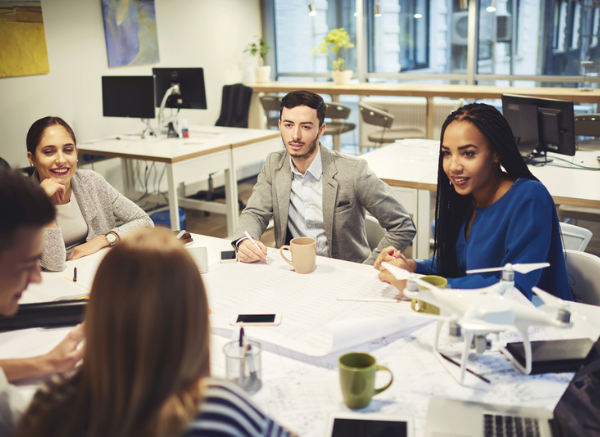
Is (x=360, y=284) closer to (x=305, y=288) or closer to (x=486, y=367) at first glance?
(x=305, y=288)

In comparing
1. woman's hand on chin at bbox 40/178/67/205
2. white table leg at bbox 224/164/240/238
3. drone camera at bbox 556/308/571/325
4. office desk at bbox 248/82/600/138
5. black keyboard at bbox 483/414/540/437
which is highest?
office desk at bbox 248/82/600/138

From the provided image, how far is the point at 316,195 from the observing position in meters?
2.26

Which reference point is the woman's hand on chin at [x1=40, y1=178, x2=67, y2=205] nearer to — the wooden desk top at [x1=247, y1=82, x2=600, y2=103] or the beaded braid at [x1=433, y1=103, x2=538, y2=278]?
the beaded braid at [x1=433, y1=103, x2=538, y2=278]

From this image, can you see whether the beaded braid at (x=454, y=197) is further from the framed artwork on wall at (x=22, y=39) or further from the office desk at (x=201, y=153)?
the framed artwork on wall at (x=22, y=39)

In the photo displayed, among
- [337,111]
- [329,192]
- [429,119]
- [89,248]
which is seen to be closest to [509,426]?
[329,192]

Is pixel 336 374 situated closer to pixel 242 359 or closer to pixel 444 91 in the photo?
pixel 242 359

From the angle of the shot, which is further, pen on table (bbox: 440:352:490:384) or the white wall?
the white wall

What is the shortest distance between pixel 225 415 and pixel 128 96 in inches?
168

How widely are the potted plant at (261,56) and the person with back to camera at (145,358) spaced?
5.85 m

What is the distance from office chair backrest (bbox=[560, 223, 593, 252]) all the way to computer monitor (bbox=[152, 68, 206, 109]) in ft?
11.3

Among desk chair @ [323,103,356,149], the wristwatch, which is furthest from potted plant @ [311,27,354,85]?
the wristwatch

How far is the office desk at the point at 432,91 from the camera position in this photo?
455 cm

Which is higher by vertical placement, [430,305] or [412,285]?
[412,285]

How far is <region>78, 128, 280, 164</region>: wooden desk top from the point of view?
3973 mm
